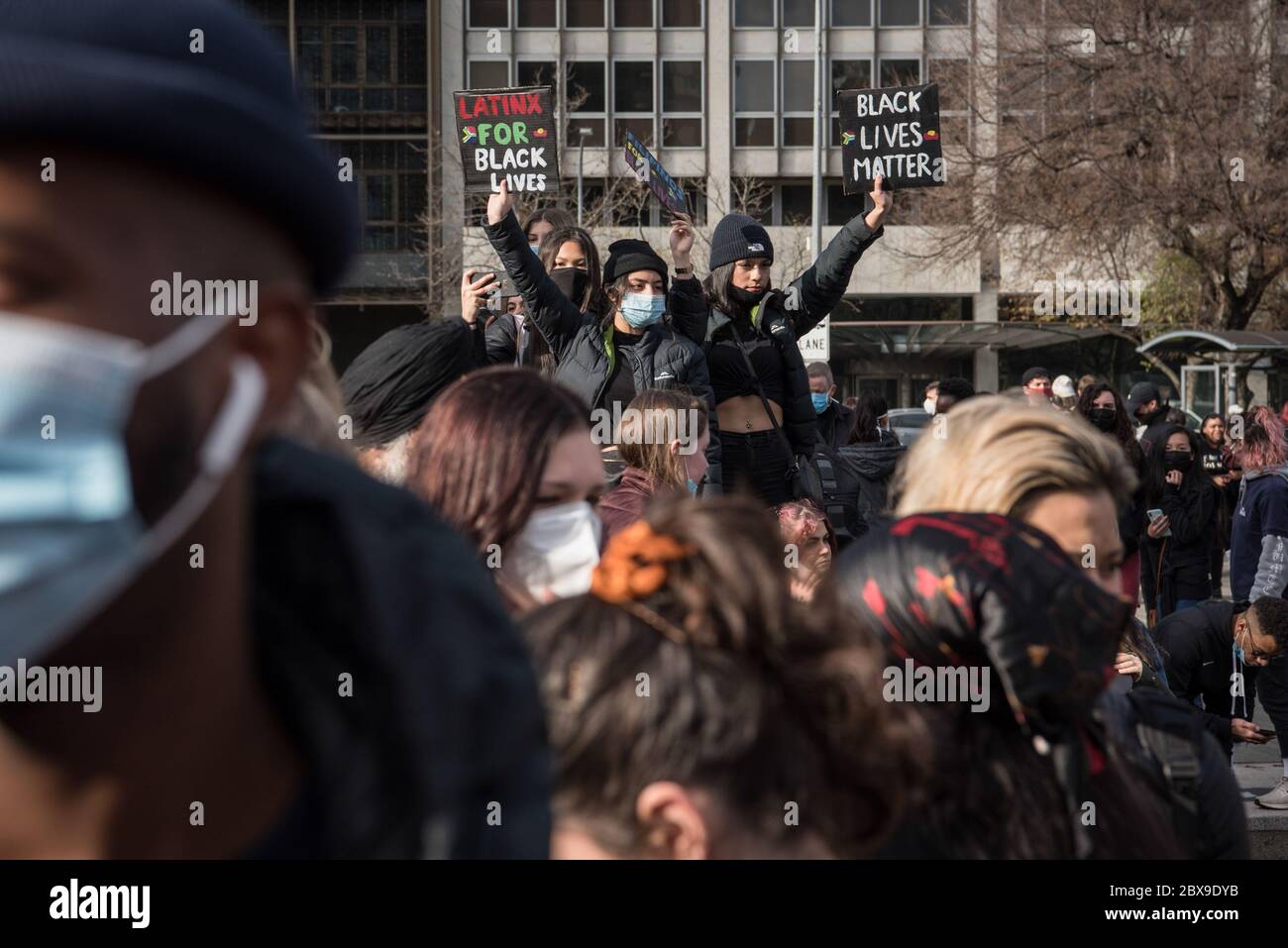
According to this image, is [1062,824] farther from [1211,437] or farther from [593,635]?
[1211,437]

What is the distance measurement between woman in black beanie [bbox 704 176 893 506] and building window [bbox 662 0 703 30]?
3958cm

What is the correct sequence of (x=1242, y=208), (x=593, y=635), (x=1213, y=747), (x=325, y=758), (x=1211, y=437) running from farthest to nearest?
1. (x=1242, y=208)
2. (x=1211, y=437)
3. (x=1213, y=747)
4. (x=593, y=635)
5. (x=325, y=758)

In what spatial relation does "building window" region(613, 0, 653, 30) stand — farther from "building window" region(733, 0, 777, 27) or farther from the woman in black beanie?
the woman in black beanie

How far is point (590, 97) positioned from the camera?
4400cm

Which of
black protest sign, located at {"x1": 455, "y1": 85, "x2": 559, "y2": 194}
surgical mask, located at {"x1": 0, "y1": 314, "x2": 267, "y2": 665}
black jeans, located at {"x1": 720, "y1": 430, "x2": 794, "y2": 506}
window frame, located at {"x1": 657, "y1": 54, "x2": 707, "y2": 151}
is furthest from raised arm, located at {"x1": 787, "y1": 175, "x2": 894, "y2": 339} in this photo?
window frame, located at {"x1": 657, "y1": 54, "x2": 707, "y2": 151}

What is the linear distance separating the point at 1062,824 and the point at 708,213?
135ft

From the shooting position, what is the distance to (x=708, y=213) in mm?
42156

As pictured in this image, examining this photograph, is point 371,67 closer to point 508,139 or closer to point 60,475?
point 508,139

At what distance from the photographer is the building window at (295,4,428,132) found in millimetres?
44344

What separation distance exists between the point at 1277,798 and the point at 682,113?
129 ft

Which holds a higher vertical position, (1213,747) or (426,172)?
(426,172)

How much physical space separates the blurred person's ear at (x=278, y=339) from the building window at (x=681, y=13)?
45461 mm

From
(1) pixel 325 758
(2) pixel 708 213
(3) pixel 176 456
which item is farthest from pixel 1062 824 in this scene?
(2) pixel 708 213

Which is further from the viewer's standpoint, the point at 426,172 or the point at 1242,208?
the point at 426,172
